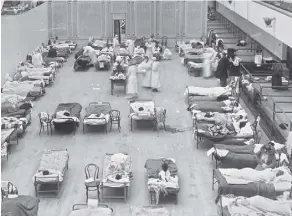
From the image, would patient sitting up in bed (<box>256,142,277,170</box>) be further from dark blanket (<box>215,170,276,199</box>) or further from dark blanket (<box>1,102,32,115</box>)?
dark blanket (<box>1,102,32,115</box>)

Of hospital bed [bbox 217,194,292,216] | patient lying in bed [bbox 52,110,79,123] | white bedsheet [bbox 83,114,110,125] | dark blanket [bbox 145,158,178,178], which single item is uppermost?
patient lying in bed [bbox 52,110,79,123]

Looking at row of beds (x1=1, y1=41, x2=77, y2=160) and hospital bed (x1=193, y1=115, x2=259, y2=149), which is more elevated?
row of beds (x1=1, y1=41, x2=77, y2=160)

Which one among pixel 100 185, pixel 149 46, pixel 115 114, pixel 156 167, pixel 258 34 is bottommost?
pixel 100 185

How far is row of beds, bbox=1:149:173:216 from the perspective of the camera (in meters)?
9.20

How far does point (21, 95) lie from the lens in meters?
17.6

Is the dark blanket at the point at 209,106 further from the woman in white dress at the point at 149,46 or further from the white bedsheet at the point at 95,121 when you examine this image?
the woman in white dress at the point at 149,46

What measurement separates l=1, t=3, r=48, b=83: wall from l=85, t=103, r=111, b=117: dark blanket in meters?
4.66

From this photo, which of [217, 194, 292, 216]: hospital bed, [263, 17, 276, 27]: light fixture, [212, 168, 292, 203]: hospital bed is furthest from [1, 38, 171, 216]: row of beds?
[263, 17, 276, 27]: light fixture

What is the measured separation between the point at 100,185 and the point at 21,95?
24.7 feet

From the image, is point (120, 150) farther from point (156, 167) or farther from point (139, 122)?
point (156, 167)

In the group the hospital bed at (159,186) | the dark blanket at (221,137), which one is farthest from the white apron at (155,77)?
the hospital bed at (159,186)

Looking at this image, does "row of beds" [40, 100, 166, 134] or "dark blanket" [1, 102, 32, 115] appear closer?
"row of beds" [40, 100, 166, 134]

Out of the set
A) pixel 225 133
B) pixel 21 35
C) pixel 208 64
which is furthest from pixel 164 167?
pixel 21 35

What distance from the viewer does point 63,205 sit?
34.9 ft
